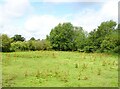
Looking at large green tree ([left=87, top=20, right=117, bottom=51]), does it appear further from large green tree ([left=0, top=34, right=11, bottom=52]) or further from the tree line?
large green tree ([left=0, top=34, right=11, bottom=52])

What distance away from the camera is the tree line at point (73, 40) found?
96.1ft

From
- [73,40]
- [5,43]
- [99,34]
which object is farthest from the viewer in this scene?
[73,40]

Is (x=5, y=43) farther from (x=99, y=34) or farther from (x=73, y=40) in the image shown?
(x=73, y=40)

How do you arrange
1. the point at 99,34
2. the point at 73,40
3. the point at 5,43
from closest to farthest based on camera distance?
the point at 5,43
the point at 99,34
the point at 73,40

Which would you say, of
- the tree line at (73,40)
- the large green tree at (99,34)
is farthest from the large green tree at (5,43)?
the large green tree at (99,34)

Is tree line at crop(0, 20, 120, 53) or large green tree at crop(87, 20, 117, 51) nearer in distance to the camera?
tree line at crop(0, 20, 120, 53)

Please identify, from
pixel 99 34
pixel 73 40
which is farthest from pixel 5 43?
pixel 73 40

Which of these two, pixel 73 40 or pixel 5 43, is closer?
pixel 5 43

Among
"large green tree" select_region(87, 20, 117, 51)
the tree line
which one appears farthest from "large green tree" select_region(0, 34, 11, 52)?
"large green tree" select_region(87, 20, 117, 51)

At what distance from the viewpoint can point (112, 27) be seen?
3541 centimetres

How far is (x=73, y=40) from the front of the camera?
49.8 m

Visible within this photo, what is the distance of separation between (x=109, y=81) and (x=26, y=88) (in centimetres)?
320

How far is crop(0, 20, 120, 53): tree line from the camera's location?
2930 centimetres

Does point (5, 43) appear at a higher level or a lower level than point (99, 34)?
lower
